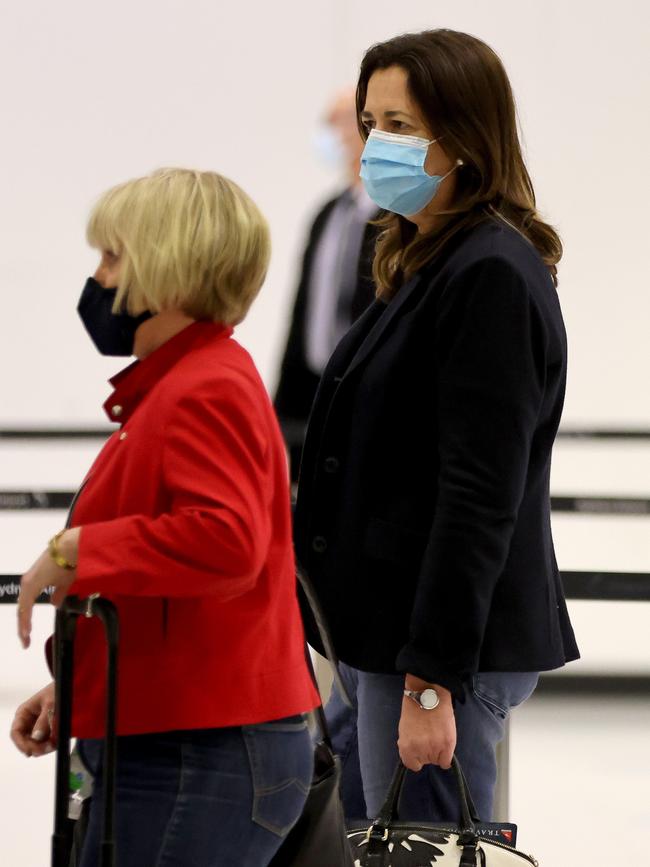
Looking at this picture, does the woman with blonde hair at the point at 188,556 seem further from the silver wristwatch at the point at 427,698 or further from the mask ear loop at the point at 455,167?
the mask ear loop at the point at 455,167

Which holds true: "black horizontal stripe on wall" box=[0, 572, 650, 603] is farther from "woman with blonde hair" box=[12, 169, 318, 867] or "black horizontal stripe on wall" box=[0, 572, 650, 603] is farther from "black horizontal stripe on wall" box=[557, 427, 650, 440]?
"woman with blonde hair" box=[12, 169, 318, 867]

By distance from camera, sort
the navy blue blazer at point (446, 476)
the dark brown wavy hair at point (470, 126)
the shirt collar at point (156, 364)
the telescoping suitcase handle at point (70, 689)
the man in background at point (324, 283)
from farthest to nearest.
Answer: the man in background at point (324, 283) < the dark brown wavy hair at point (470, 126) < the navy blue blazer at point (446, 476) < the shirt collar at point (156, 364) < the telescoping suitcase handle at point (70, 689)

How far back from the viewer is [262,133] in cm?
398

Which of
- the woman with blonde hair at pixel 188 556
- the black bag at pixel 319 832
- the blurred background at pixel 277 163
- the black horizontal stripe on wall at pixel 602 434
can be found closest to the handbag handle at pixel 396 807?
the black bag at pixel 319 832

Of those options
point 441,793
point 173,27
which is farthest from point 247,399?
point 173,27

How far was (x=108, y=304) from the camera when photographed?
4.66ft

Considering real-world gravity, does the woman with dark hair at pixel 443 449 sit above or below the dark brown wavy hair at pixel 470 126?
below

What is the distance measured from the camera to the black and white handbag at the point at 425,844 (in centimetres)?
171

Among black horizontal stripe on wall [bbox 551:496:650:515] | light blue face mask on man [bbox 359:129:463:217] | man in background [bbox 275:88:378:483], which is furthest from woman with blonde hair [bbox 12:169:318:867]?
black horizontal stripe on wall [bbox 551:496:650:515]

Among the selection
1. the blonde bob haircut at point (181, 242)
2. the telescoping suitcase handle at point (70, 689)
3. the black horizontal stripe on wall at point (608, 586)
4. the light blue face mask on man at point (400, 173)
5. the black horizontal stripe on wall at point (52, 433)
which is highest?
the light blue face mask on man at point (400, 173)

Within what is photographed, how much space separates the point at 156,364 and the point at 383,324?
48 centimetres

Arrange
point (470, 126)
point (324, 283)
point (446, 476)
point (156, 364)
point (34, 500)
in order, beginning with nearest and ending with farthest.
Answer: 1. point (156, 364)
2. point (446, 476)
3. point (470, 126)
4. point (324, 283)
5. point (34, 500)

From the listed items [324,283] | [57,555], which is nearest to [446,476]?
[57,555]

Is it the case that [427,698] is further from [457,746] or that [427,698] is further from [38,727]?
[38,727]
